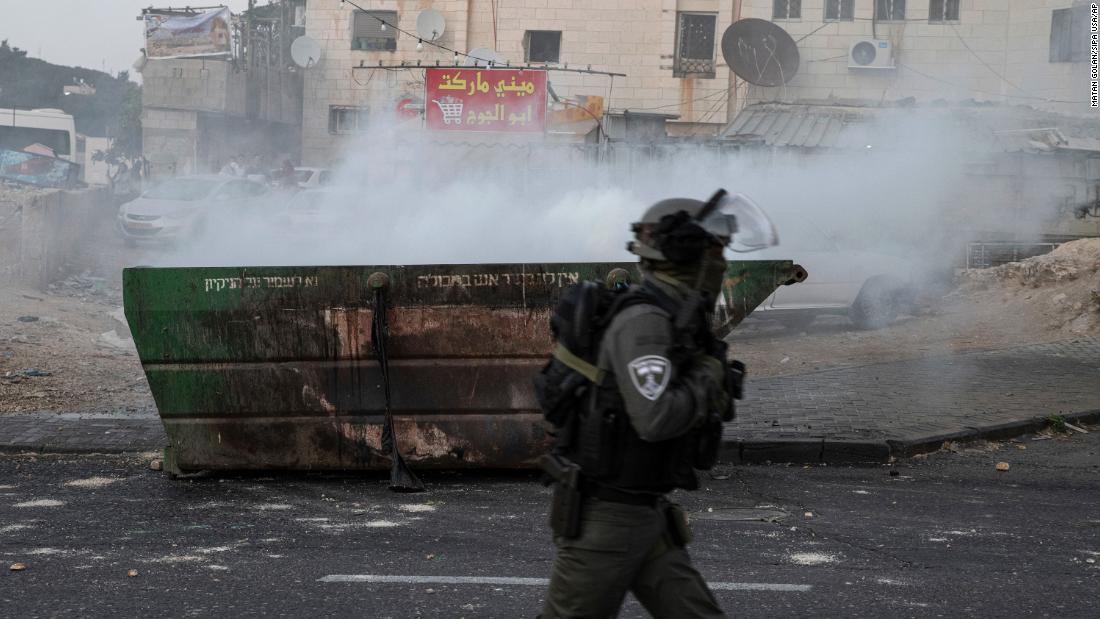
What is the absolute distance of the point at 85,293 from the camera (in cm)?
1881

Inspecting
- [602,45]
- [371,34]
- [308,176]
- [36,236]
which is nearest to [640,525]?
[36,236]

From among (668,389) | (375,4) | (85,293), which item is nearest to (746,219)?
(668,389)

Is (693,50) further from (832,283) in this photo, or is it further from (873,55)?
(832,283)

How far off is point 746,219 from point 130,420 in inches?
254

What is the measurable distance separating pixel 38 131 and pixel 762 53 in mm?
21133

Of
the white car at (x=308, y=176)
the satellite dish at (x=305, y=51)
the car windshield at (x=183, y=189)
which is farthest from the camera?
the satellite dish at (x=305, y=51)

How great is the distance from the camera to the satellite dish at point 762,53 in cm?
2656

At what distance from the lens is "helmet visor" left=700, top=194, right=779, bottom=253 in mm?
3410

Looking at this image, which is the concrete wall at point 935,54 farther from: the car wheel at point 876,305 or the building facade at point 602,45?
the car wheel at point 876,305

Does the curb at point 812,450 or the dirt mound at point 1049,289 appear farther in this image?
the dirt mound at point 1049,289

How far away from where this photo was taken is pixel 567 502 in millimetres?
3201

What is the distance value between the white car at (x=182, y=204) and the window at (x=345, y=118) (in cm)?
810

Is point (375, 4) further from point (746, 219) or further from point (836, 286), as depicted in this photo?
point (746, 219)

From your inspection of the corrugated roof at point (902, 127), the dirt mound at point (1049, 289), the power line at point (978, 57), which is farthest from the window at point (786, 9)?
the dirt mound at point (1049, 289)
